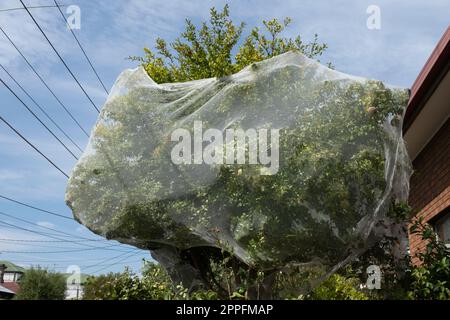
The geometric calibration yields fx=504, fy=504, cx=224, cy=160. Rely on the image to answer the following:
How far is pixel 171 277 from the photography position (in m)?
6.43

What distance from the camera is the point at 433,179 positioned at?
8102mm

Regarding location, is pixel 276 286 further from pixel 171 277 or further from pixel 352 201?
pixel 171 277

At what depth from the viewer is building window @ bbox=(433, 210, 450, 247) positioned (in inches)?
304

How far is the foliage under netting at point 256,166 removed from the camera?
15.0 feet

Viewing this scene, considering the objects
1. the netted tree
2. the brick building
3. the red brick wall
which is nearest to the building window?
the brick building

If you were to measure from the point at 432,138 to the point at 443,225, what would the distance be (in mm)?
1407

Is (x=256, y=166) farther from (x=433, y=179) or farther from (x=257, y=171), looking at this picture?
(x=433, y=179)

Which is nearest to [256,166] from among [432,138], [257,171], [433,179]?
[257,171]

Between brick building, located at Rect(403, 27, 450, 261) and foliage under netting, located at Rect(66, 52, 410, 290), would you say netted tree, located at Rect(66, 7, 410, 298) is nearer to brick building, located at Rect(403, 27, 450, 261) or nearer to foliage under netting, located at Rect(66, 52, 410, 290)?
foliage under netting, located at Rect(66, 52, 410, 290)

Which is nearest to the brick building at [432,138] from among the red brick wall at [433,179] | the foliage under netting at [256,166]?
the red brick wall at [433,179]

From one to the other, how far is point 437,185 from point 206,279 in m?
4.11

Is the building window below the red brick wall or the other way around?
below

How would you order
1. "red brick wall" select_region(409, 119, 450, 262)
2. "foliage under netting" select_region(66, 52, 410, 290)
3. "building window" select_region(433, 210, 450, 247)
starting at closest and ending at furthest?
"foliage under netting" select_region(66, 52, 410, 290), "red brick wall" select_region(409, 119, 450, 262), "building window" select_region(433, 210, 450, 247)
